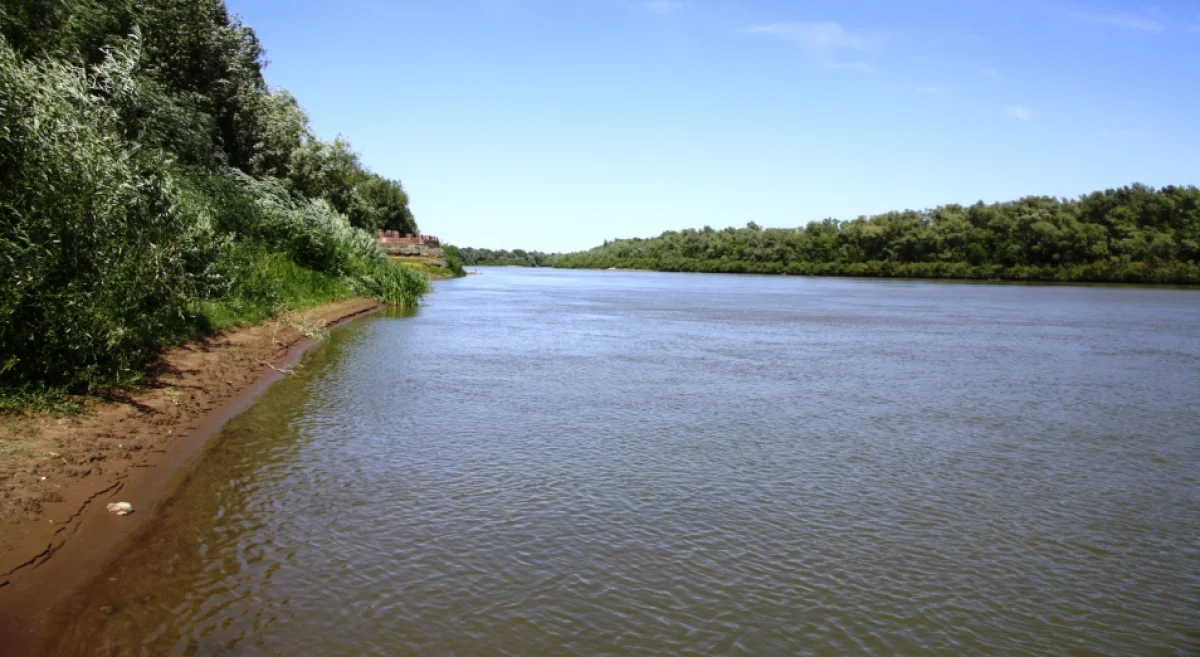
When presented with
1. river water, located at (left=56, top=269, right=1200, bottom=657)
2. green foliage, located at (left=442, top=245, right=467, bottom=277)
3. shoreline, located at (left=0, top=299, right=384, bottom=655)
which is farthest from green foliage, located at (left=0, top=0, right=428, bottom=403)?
green foliage, located at (left=442, top=245, right=467, bottom=277)

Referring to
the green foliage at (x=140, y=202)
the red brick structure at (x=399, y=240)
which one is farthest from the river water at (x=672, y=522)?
the red brick structure at (x=399, y=240)

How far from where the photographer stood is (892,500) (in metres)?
9.75

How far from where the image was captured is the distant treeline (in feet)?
283

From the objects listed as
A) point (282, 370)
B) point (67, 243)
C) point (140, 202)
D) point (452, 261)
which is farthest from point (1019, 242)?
point (67, 243)

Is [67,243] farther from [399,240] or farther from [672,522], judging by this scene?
[399,240]

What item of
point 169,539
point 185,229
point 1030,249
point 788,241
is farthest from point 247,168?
point 788,241

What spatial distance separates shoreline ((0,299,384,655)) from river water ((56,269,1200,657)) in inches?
11.3

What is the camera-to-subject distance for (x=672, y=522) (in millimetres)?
8742

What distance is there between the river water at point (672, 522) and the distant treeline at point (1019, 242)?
80.7m

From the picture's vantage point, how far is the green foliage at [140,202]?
10.7m

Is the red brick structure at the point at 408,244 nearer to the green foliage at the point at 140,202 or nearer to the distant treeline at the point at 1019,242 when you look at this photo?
the green foliage at the point at 140,202

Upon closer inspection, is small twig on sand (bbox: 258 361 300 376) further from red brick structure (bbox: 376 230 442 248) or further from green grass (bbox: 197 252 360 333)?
red brick structure (bbox: 376 230 442 248)

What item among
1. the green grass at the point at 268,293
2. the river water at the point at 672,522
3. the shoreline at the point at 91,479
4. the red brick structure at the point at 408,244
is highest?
the red brick structure at the point at 408,244

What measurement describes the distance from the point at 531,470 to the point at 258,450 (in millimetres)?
3802
